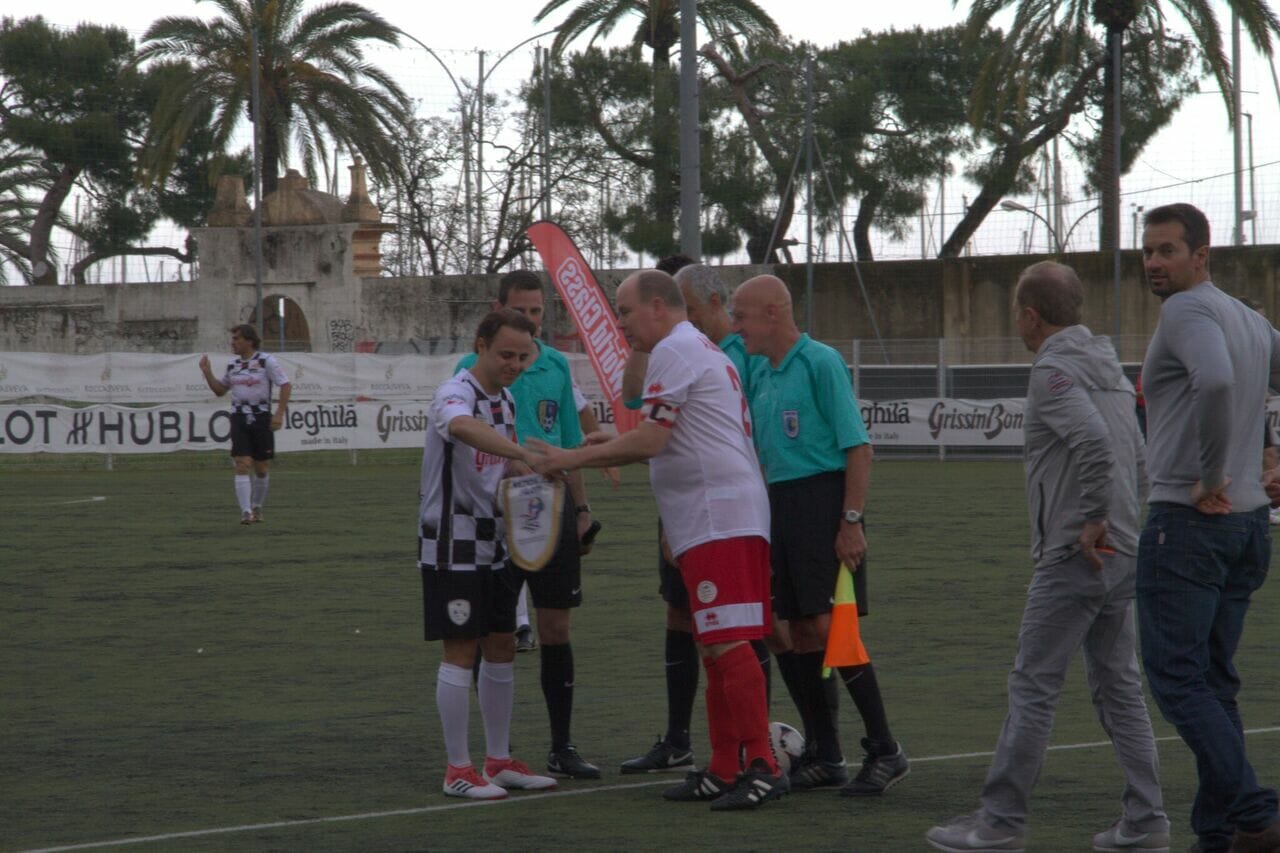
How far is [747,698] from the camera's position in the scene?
6.16 metres

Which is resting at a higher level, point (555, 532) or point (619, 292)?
point (619, 292)

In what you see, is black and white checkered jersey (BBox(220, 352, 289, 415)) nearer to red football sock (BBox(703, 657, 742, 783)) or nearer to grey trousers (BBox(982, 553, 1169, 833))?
red football sock (BBox(703, 657, 742, 783))

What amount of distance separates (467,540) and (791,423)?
1.25 m

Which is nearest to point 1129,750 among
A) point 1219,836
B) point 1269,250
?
point 1219,836

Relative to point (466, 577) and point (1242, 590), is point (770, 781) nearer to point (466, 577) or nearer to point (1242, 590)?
point (466, 577)

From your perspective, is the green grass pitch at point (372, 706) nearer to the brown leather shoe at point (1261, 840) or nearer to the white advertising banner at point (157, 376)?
the brown leather shoe at point (1261, 840)

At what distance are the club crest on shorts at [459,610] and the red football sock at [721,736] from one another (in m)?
0.89

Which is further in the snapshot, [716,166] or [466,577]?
[716,166]

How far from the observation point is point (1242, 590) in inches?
211

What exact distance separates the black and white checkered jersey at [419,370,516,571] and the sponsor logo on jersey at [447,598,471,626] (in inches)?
4.7

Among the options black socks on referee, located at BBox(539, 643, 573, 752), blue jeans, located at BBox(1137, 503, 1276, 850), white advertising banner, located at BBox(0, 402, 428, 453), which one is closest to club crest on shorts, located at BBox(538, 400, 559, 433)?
black socks on referee, located at BBox(539, 643, 573, 752)

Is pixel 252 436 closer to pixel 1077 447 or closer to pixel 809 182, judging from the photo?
pixel 809 182

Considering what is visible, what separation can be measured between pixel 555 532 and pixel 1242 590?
237 cm

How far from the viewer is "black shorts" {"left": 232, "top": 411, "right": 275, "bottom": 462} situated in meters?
18.8
